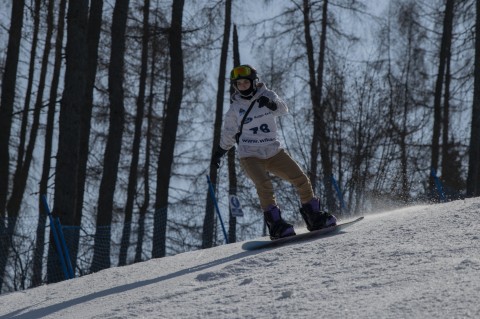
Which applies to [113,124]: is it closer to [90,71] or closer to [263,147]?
[90,71]

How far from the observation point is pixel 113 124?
48.7 ft

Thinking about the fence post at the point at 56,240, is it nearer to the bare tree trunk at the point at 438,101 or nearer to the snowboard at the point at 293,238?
the snowboard at the point at 293,238

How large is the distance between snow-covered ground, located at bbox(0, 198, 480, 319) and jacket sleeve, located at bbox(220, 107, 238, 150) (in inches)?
42.4

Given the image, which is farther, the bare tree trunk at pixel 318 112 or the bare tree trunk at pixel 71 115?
the bare tree trunk at pixel 318 112

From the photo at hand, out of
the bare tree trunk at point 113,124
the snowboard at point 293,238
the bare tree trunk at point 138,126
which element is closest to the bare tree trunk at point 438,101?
the bare tree trunk at point 138,126

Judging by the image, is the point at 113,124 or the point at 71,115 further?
the point at 113,124

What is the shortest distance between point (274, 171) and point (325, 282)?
108 inches

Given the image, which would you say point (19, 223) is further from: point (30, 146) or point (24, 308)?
point (30, 146)

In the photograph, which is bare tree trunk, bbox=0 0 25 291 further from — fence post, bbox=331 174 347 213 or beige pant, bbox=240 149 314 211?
beige pant, bbox=240 149 314 211

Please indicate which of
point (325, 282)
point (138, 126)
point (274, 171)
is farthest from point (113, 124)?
point (325, 282)

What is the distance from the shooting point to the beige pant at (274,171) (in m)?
6.96

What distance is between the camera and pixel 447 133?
67.5 feet

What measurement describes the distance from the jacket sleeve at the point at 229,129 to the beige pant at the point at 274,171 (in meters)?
0.24

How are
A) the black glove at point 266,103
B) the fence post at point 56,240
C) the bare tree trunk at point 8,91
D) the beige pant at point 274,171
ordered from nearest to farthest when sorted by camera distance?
the black glove at point 266,103 → the beige pant at point 274,171 → the fence post at point 56,240 → the bare tree trunk at point 8,91
